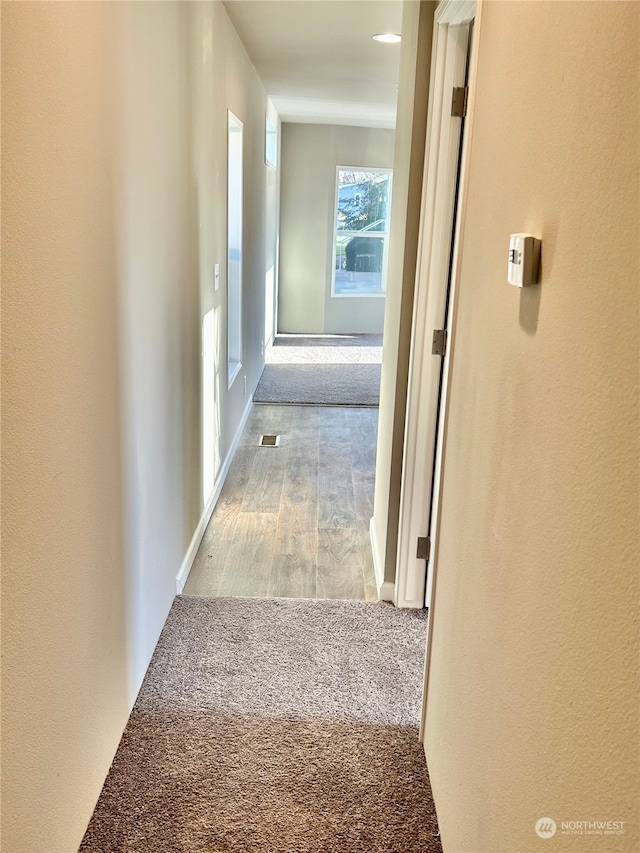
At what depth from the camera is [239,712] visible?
2.12 m

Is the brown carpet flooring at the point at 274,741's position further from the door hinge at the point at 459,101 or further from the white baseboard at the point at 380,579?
the door hinge at the point at 459,101

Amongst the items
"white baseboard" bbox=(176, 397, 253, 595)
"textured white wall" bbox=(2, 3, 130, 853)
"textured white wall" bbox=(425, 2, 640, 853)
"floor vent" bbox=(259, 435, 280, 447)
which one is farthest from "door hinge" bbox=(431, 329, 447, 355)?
"floor vent" bbox=(259, 435, 280, 447)

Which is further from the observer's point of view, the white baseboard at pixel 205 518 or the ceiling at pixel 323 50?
the ceiling at pixel 323 50

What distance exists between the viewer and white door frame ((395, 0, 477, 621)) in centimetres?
227

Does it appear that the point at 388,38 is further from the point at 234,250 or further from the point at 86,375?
the point at 86,375

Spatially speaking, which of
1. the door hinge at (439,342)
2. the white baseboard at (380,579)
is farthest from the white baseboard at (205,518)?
the door hinge at (439,342)

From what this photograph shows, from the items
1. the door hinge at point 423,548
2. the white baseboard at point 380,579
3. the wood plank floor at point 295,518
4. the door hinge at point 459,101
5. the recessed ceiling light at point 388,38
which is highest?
the recessed ceiling light at point 388,38

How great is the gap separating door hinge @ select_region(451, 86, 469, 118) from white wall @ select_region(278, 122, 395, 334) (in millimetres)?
6502

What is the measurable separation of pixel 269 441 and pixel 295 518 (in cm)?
130

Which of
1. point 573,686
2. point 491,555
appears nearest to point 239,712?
point 491,555

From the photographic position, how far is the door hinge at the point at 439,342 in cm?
249

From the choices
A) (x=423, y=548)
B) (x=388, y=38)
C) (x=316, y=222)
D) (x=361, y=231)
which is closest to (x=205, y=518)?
(x=423, y=548)

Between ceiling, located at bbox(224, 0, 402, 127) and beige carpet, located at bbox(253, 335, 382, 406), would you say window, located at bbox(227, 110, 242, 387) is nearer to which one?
ceiling, located at bbox(224, 0, 402, 127)

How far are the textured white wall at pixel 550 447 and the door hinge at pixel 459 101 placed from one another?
0.82 metres
